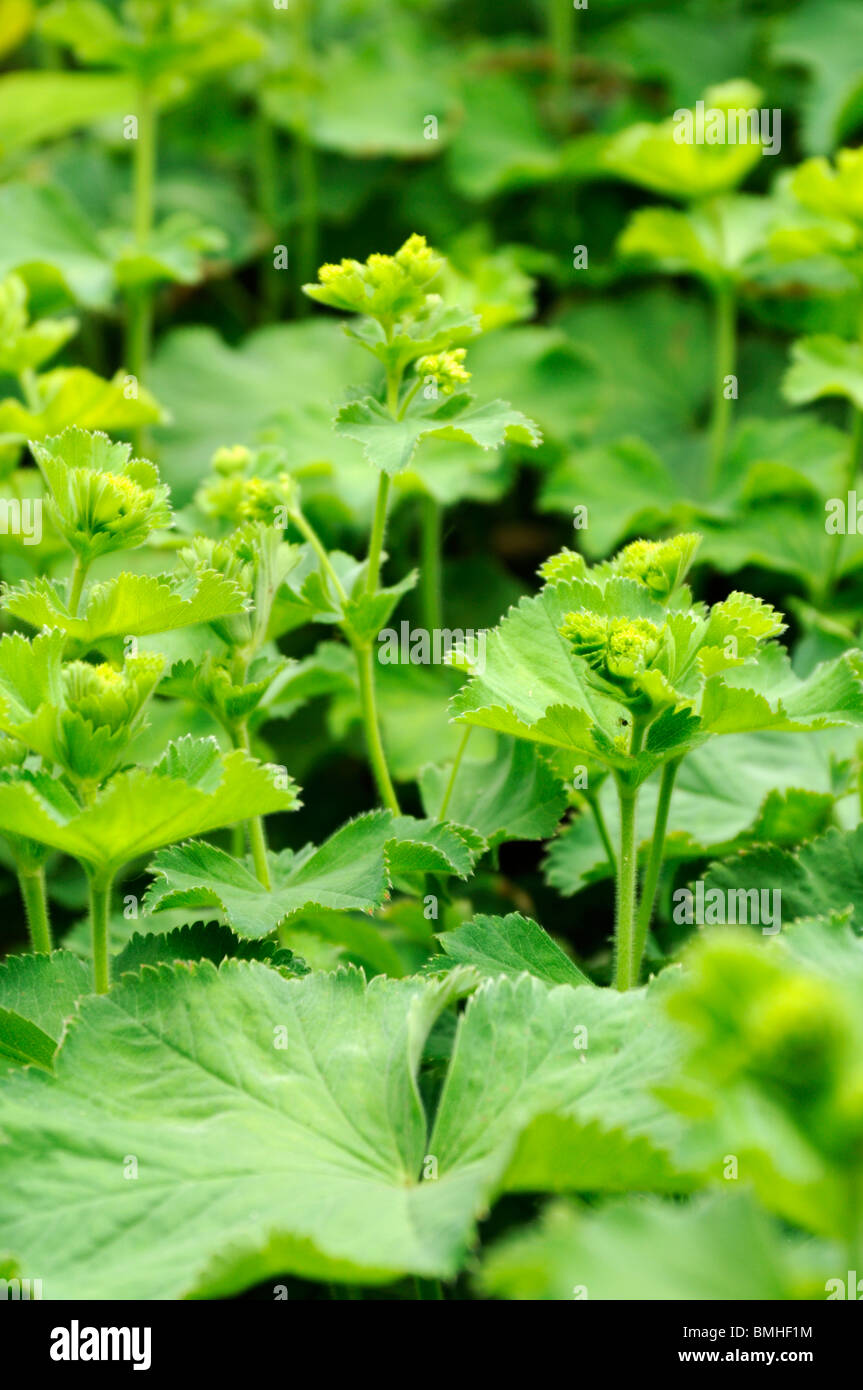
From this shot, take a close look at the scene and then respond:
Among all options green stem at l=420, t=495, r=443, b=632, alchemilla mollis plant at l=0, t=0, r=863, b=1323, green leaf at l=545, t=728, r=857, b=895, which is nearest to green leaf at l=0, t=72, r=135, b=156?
alchemilla mollis plant at l=0, t=0, r=863, b=1323

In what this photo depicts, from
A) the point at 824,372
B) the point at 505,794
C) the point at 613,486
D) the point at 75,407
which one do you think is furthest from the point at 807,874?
the point at 75,407

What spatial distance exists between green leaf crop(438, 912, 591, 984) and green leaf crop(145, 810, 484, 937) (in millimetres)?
59

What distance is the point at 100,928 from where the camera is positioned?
114 cm

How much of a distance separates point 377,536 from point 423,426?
0.41 ft

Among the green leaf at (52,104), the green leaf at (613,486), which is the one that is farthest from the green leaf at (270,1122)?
the green leaf at (52,104)

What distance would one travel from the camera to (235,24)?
230 centimetres

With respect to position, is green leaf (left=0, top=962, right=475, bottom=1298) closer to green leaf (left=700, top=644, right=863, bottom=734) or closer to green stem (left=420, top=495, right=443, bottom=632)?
green leaf (left=700, top=644, right=863, bottom=734)

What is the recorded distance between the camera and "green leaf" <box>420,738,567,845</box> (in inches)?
51.5

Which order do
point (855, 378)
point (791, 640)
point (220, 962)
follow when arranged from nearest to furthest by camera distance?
point (220, 962) → point (855, 378) → point (791, 640)

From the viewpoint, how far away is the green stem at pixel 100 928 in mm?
1133

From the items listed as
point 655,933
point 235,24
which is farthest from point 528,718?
point 235,24

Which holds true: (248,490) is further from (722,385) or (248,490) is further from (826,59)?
(826,59)
